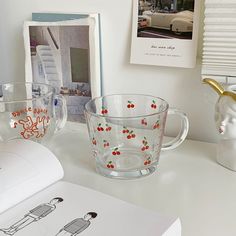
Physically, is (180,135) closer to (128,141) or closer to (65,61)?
(128,141)

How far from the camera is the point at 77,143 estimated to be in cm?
83

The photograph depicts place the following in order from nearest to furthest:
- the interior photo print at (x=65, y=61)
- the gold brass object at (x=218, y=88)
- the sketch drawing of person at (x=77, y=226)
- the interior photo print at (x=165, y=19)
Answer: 1. the sketch drawing of person at (x=77, y=226)
2. the gold brass object at (x=218, y=88)
3. the interior photo print at (x=165, y=19)
4. the interior photo print at (x=65, y=61)

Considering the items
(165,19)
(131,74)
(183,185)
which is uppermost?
(165,19)

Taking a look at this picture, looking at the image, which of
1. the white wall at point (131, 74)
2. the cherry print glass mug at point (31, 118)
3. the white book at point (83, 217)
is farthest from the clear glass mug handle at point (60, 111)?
the white book at point (83, 217)

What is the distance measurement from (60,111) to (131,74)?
15cm

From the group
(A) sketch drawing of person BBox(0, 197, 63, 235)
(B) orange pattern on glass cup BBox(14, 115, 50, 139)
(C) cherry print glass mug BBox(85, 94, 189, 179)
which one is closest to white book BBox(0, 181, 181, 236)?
(A) sketch drawing of person BBox(0, 197, 63, 235)

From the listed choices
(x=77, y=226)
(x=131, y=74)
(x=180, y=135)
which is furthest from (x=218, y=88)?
(x=77, y=226)

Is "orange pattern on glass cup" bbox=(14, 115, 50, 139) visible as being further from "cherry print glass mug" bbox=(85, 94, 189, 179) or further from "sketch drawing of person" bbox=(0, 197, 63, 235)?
"sketch drawing of person" bbox=(0, 197, 63, 235)

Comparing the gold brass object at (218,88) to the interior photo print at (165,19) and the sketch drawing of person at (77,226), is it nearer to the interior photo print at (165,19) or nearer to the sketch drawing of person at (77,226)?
the interior photo print at (165,19)

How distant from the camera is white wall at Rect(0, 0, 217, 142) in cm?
81

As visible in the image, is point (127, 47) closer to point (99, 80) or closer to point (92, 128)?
point (99, 80)

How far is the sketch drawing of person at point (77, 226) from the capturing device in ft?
1.66

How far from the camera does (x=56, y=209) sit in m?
0.56

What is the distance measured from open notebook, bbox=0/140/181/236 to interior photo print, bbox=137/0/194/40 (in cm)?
30
